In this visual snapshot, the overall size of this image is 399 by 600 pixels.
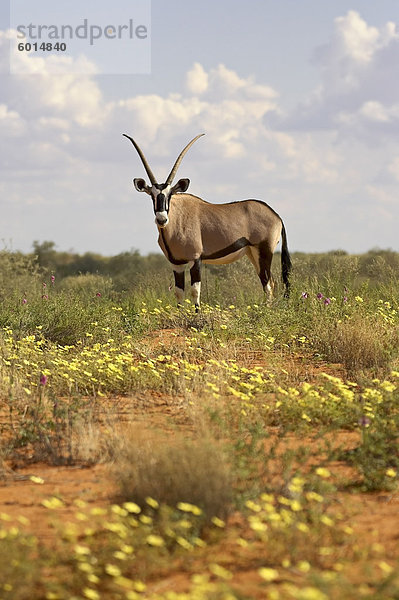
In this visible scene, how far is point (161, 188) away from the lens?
11195 mm

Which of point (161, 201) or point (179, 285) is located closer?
point (161, 201)

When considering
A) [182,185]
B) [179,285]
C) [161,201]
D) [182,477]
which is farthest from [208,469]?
[182,185]

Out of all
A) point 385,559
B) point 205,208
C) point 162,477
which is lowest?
point 385,559

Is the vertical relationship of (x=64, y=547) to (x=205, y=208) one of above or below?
below

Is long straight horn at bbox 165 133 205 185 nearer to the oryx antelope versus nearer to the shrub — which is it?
the oryx antelope

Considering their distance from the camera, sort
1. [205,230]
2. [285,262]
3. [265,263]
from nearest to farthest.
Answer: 1. [205,230]
2. [265,263]
3. [285,262]

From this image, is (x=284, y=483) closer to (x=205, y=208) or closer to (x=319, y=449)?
(x=319, y=449)

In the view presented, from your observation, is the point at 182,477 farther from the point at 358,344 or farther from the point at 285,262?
the point at 285,262

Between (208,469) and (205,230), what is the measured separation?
8244 mm

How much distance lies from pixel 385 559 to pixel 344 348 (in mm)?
4993

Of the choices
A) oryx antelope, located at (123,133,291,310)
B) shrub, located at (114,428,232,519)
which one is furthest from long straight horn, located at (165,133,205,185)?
shrub, located at (114,428,232,519)

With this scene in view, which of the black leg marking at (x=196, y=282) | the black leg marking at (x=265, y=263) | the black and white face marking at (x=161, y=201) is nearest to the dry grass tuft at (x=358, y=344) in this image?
the black leg marking at (x=196, y=282)

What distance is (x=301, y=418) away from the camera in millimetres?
5914

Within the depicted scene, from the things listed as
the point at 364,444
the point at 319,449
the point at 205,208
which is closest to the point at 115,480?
the point at 319,449
